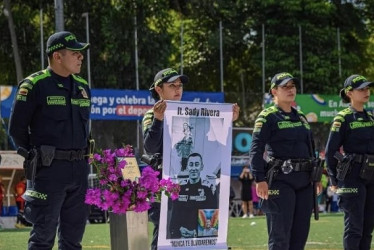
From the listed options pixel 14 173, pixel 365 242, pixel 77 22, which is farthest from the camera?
pixel 77 22

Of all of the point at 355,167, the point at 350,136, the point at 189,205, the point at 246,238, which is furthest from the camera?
the point at 246,238

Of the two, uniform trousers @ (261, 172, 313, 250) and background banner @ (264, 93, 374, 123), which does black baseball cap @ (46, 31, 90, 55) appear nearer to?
uniform trousers @ (261, 172, 313, 250)

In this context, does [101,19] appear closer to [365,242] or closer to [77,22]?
[77,22]

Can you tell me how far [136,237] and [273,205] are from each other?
5.04 ft

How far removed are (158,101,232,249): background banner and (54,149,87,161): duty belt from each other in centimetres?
90

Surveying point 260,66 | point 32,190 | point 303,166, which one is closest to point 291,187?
point 303,166

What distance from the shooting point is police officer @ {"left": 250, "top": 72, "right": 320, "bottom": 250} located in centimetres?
960

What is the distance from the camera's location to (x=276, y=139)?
979 centimetres

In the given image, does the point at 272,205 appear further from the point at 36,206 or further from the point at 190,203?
the point at 36,206

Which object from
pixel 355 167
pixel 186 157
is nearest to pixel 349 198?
pixel 355 167

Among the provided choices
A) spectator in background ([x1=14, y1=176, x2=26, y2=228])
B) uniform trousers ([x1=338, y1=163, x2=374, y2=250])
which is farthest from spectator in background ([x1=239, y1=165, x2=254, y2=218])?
uniform trousers ([x1=338, y1=163, x2=374, y2=250])

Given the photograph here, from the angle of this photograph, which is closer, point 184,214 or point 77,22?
point 184,214

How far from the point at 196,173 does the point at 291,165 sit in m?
1.17

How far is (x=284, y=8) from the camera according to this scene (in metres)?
41.7
